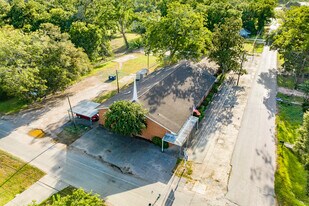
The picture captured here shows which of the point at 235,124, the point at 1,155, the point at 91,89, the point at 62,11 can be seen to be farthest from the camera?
the point at 62,11

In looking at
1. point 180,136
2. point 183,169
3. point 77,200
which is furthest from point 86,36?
point 77,200

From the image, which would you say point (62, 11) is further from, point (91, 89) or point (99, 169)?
point (99, 169)

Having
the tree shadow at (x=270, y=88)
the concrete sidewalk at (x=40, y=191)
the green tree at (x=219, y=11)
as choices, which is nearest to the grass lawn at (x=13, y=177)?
Answer: the concrete sidewalk at (x=40, y=191)

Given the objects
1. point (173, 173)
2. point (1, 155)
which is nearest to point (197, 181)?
point (173, 173)

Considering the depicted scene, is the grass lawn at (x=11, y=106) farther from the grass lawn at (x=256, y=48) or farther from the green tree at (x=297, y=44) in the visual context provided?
the grass lawn at (x=256, y=48)

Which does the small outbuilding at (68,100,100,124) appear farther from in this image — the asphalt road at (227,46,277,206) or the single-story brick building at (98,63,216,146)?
the asphalt road at (227,46,277,206)

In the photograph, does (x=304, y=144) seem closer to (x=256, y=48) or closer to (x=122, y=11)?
(x=256, y=48)
